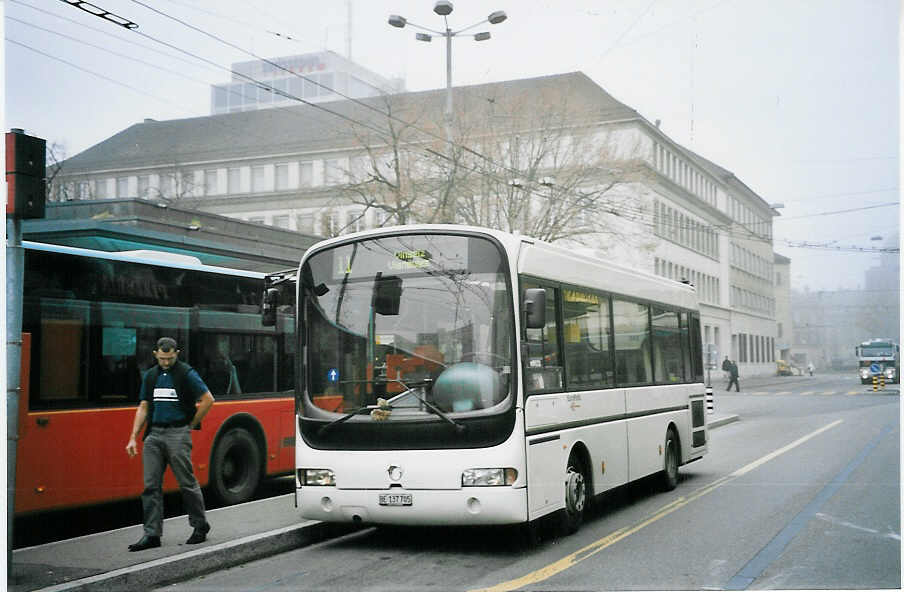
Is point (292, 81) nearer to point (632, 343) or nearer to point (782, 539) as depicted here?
point (632, 343)

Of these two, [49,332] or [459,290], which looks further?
[49,332]

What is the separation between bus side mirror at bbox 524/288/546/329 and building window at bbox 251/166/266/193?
4092 cm

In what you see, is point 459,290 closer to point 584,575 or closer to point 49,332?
point 584,575

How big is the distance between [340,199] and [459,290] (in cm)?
2378

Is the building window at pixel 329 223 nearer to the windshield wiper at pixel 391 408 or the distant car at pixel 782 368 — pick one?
the windshield wiper at pixel 391 408

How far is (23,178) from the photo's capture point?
7207 millimetres

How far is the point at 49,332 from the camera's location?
9.58 m

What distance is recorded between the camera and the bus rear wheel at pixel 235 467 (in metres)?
11.9

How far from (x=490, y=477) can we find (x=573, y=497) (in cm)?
156

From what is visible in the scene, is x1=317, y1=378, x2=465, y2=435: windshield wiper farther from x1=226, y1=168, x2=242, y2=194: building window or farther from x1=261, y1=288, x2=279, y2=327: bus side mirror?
x1=226, y1=168, x2=242, y2=194: building window

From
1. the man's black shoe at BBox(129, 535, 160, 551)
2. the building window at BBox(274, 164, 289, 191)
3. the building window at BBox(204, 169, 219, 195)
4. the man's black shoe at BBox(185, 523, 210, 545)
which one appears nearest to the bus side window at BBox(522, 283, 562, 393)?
the man's black shoe at BBox(185, 523, 210, 545)

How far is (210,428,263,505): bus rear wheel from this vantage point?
469 inches

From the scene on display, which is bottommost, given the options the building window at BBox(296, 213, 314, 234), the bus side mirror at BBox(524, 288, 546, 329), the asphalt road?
the asphalt road

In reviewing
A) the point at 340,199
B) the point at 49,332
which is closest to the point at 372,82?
the point at 340,199
